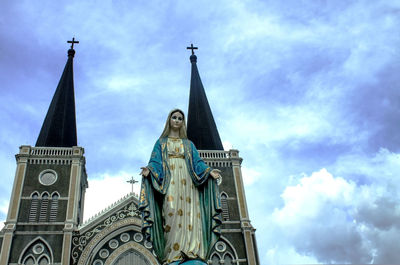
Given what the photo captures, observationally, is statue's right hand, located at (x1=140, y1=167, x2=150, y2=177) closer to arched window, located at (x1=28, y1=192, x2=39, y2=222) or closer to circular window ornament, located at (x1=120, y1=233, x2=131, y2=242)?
circular window ornament, located at (x1=120, y1=233, x2=131, y2=242)

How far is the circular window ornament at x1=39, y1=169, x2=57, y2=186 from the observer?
24.8m

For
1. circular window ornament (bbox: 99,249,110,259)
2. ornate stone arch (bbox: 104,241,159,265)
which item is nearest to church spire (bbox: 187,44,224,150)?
ornate stone arch (bbox: 104,241,159,265)

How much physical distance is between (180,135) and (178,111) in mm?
384

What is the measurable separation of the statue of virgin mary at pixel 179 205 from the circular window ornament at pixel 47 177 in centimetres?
2077

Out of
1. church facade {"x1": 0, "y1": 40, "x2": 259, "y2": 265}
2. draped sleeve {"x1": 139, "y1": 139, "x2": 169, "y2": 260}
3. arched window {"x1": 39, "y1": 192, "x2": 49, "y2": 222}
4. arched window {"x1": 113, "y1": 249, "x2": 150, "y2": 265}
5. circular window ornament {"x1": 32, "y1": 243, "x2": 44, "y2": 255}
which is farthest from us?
arched window {"x1": 39, "y1": 192, "x2": 49, "y2": 222}

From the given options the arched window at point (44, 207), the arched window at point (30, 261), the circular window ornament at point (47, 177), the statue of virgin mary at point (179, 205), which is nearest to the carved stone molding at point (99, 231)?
the arched window at point (30, 261)

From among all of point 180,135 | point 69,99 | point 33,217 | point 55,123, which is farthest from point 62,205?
point 180,135

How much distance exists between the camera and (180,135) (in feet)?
21.0

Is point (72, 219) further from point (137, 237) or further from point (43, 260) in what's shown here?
point (137, 237)

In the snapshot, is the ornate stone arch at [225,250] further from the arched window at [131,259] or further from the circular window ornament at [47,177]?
the circular window ornament at [47,177]

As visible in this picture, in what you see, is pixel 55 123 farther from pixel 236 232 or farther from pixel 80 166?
pixel 236 232

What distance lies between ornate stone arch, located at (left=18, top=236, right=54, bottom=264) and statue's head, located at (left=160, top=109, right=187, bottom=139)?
61.2ft

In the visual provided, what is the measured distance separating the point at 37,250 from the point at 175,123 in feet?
63.5

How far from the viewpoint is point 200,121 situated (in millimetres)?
30344
